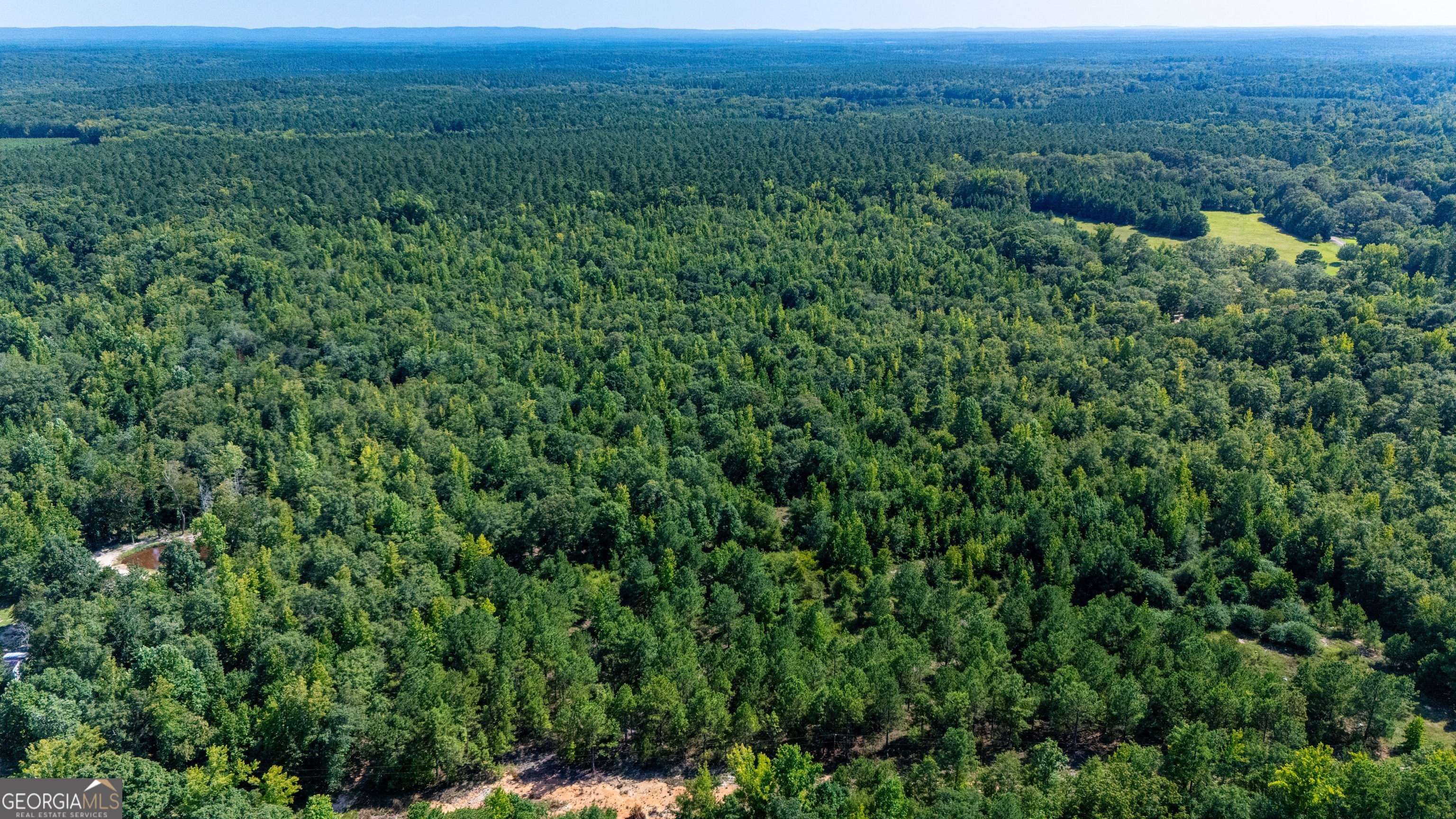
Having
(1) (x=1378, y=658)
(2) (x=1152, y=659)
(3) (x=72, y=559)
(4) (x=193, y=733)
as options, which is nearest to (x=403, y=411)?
(3) (x=72, y=559)

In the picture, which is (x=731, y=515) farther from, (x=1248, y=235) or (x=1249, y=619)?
(x=1248, y=235)

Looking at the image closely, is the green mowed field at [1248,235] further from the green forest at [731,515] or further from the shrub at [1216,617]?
the shrub at [1216,617]

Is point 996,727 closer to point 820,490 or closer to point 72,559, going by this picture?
point 820,490

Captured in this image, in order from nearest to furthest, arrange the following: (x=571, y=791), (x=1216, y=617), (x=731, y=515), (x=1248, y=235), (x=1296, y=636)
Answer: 1. (x=571, y=791)
2. (x=1296, y=636)
3. (x=1216, y=617)
4. (x=731, y=515)
5. (x=1248, y=235)

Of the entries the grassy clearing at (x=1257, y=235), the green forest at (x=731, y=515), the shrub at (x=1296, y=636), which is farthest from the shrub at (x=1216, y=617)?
the grassy clearing at (x=1257, y=235)

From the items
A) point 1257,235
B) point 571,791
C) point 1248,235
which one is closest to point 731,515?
point 571,791

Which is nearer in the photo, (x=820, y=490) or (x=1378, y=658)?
(x=1378, y=658)

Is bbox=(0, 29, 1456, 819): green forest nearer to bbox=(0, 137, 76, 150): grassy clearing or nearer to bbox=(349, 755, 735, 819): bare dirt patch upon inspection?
bbox=(349, 755, 735, 819): bare dirt patch

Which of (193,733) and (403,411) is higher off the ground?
(403,411)
